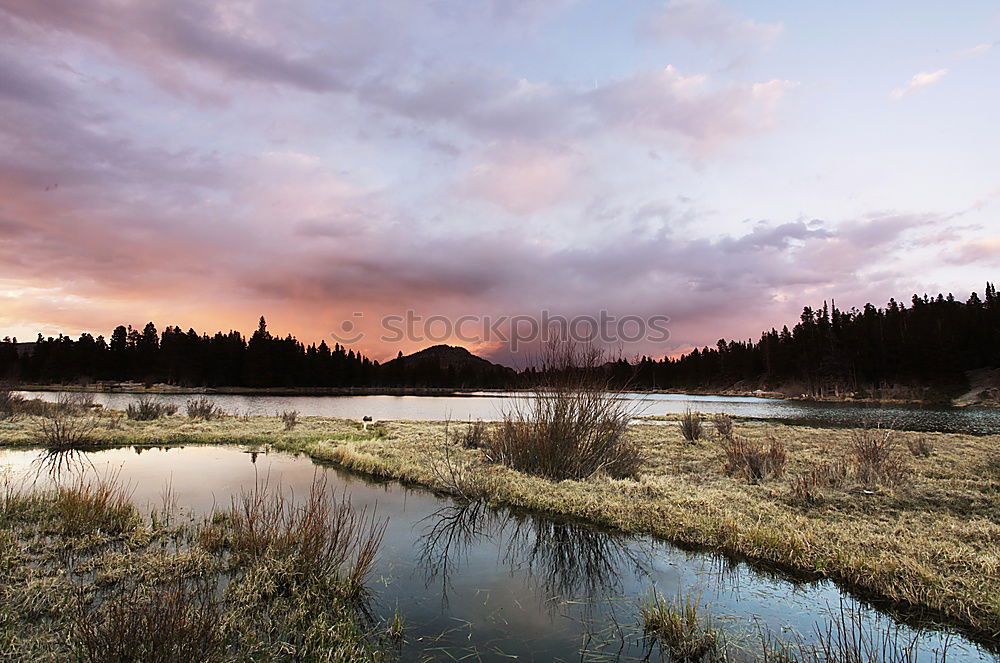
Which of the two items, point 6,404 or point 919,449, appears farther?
point 6,404

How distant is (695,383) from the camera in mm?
124250

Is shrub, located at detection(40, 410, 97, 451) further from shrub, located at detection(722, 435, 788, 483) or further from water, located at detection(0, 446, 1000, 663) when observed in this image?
shrub, located at detection(722, 435, 788, 483)

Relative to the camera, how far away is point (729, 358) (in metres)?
115

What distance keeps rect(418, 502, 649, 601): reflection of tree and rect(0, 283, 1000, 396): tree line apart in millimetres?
68584

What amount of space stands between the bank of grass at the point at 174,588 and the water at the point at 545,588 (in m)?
0.67

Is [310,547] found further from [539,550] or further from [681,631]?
[681,631]

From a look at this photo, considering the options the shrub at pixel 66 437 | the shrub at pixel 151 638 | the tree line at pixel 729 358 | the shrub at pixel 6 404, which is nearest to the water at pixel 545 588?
the shrub at pixel 151 638

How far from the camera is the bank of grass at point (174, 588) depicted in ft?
12.3

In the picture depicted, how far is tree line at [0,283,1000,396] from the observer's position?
65.2 m

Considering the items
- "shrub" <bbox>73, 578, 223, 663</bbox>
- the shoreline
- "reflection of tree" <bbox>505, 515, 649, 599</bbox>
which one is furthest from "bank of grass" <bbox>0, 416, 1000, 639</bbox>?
"shrub" <bbox>73, 578, 223, 663</bbox>

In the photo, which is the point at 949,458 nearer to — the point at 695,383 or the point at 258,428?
the point at 258,428

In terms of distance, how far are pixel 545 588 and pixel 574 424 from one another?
660 cm

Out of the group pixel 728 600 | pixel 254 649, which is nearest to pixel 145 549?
pixel 254 649

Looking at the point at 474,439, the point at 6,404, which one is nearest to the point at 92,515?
the point at 474,439
